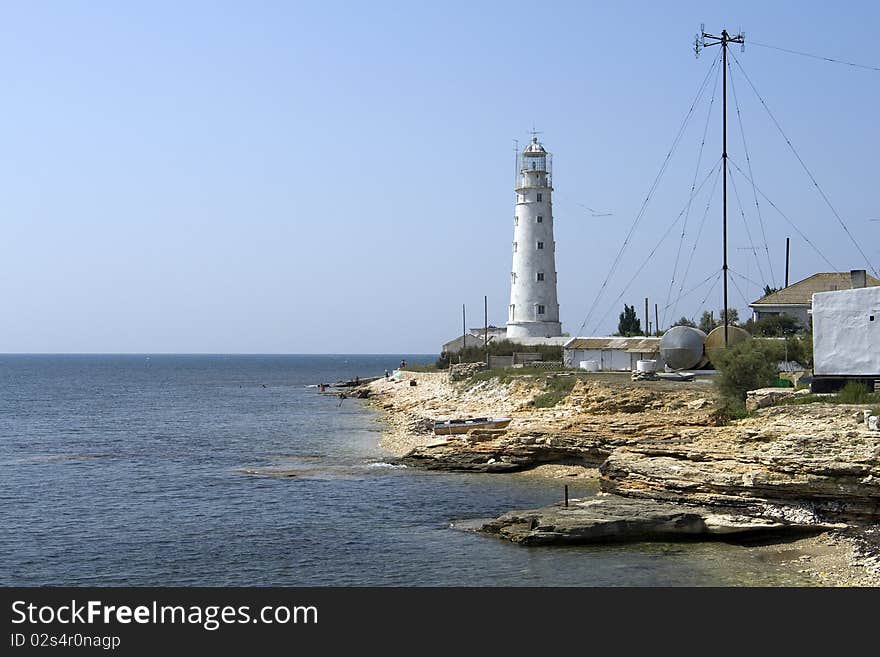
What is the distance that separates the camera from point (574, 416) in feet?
132

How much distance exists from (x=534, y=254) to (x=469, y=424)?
31338 millimetres

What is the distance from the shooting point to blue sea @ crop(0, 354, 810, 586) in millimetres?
21625

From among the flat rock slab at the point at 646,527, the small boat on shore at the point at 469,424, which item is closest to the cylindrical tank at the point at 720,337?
the small boat on shore at the point at 469,424

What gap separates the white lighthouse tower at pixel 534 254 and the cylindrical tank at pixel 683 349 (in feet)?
78.2

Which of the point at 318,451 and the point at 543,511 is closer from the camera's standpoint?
the point at 543,511

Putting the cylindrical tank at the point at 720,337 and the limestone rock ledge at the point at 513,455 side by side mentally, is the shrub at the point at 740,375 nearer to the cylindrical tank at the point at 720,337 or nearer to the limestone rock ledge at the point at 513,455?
the limestone rock ledge at the point at 513,455

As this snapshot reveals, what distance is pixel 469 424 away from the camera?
45125 millimetres

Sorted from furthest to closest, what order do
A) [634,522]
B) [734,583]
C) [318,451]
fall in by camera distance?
[318,451]
[634,522]
[734,583]

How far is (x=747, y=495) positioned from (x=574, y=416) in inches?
591

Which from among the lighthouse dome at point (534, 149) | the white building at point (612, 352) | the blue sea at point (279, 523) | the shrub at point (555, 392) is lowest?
the blue sea at point (279, 523)

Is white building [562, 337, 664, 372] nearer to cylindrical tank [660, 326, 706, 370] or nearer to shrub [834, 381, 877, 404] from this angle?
cylindrical tank [660, 326, 706, 370]

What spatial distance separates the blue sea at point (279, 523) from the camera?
2162cm
